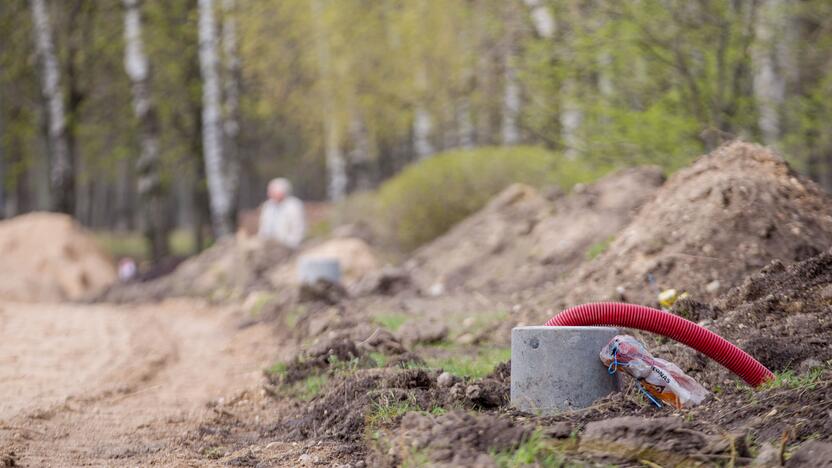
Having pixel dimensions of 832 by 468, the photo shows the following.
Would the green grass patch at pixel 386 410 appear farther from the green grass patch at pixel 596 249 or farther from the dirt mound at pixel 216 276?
the dirt mound at pixel 216 276

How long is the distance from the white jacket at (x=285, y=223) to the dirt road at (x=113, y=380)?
16.8 ft

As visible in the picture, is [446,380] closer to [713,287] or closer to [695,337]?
[695,337]

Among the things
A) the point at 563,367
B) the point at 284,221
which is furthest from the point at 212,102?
the point at 563,367

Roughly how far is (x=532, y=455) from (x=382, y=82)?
2640 centimetres

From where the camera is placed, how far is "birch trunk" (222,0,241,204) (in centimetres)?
2408

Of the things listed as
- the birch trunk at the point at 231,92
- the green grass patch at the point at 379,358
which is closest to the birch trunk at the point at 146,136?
the birch trunk at the point at 231,92

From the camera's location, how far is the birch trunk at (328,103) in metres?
28.6

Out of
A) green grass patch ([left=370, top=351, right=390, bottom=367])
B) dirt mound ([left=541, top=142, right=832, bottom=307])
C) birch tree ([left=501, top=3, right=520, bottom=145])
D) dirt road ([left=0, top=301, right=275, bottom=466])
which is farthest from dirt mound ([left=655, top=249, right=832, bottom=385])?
birch tree ([left=501, top=3, right=520, bottom=145])

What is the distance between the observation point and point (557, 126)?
53.4 feet

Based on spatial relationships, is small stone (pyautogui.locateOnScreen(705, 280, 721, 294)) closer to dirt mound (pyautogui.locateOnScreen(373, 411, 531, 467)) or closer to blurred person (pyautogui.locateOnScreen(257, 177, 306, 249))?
dirt mound (pyautogui.locateOnScreen(373, 411, 531, 467))

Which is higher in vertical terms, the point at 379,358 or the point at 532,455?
the point at 532,455

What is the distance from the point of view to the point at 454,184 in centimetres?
1800

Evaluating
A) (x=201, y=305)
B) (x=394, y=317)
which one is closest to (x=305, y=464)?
(x=394, y=317)

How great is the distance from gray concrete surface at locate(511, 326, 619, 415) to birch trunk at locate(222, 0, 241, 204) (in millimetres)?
19453
